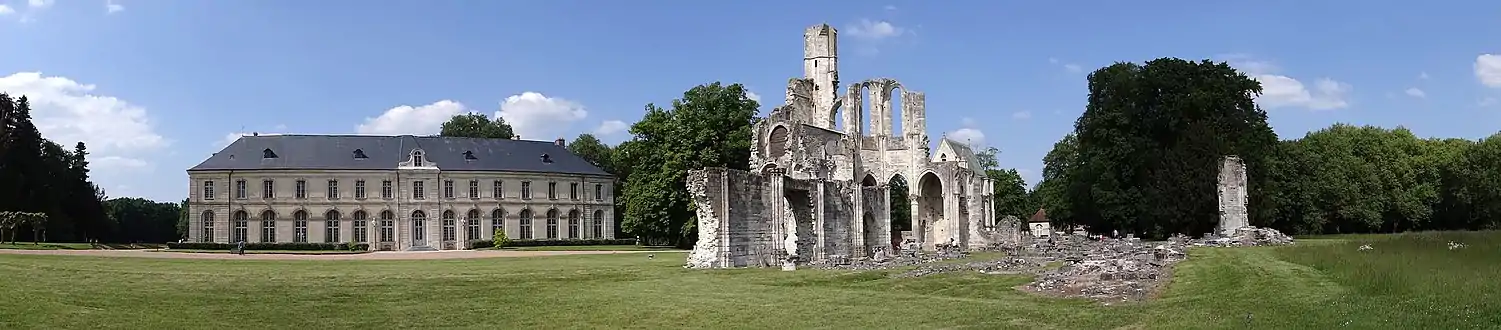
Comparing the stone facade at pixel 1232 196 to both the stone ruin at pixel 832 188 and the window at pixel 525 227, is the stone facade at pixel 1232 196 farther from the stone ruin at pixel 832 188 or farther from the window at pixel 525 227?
the window at pixel 525 227

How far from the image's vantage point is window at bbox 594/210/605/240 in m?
68.1

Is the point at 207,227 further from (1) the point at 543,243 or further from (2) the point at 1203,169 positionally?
(2) the point at 1203,169

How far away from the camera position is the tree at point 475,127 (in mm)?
80625

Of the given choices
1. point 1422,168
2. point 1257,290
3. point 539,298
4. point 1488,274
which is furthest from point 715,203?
point 1422,168

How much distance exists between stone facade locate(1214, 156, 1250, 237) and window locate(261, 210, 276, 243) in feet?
153

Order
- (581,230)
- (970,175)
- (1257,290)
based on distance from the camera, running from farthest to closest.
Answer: (581,230)
(970,175)
(1257,290)

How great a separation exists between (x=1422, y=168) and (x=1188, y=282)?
49.3m

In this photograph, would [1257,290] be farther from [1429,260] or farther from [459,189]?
[459,189]

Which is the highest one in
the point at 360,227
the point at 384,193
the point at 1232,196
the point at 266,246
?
the point at 384,193

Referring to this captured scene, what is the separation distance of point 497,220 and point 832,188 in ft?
117

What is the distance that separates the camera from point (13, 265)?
933 inches

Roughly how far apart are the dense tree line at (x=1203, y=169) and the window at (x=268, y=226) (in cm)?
4043

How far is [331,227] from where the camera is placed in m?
61.6

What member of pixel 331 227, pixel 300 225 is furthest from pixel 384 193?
pixel 300 225
